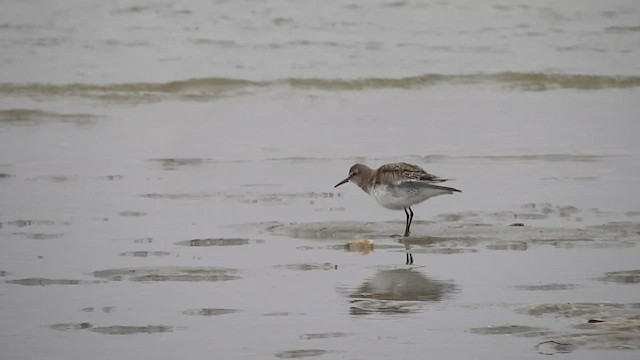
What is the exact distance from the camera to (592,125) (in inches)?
615

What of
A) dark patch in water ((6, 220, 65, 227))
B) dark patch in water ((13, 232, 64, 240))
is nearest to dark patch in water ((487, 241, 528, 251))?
dark patch in water ((13, 232, 64, 240))

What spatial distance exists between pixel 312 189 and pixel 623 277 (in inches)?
165

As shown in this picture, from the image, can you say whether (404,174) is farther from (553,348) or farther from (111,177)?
(553,348)

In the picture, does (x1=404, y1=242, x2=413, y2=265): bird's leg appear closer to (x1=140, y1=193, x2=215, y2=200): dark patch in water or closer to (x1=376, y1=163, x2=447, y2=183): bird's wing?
(x1=376, y1=163, x2=447, y2=183): bird's wing

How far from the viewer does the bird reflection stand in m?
8.40

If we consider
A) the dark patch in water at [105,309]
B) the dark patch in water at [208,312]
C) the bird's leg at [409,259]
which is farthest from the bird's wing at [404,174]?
the dark patch in water at [105,309]

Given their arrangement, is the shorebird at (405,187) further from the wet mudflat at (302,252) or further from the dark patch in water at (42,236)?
the dark patch in water at (42,236)

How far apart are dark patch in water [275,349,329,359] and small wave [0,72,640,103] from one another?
11533 mm

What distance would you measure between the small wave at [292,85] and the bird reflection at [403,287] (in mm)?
9904

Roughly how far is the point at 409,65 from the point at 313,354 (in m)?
14.2

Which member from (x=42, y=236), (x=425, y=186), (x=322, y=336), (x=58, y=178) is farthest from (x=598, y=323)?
(x=58, y=178)

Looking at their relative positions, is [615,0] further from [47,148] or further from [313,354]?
[313,354]

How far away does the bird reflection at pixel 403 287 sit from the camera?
840cm

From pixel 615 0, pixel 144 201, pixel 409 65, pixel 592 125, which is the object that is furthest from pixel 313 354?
pixel 615 0
